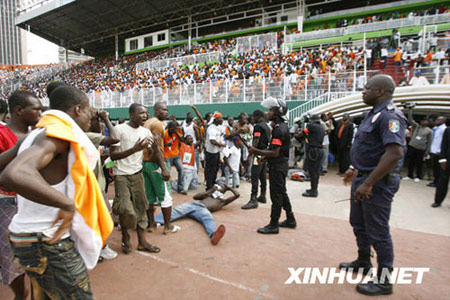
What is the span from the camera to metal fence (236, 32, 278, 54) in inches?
858

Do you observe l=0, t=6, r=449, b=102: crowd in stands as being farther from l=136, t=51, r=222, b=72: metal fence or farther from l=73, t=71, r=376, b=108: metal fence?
l=136, t=51, r=222, b=72: metal fence

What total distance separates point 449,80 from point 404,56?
17.6 feet

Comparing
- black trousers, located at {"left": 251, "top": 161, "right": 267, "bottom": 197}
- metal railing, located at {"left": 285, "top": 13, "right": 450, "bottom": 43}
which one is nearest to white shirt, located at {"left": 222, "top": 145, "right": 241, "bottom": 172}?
black trousers, located at {"left": 251, "top": 161, "right": 267, "bottom": 197}

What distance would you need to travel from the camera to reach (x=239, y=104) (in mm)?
13383

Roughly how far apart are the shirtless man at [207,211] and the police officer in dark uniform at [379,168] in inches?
68.2

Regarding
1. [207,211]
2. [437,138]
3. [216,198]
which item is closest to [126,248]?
[207,211]

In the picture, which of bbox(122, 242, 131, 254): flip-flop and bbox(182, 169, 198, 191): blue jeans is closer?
bbox(122, 242, 131, 254): flip-flop

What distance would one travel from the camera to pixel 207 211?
4.40m

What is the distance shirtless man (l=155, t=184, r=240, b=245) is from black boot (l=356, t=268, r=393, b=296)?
5.50 ft

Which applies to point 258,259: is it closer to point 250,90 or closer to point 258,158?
point 258,158

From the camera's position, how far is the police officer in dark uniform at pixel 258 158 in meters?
4.82

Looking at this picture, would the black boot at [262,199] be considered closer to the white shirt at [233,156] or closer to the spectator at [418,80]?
the white shirt at [233,156]

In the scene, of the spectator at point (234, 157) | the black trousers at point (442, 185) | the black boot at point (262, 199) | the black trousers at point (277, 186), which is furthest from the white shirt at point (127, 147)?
the black trousers at point (442, 185)

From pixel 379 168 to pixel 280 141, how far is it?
5.51 ft
